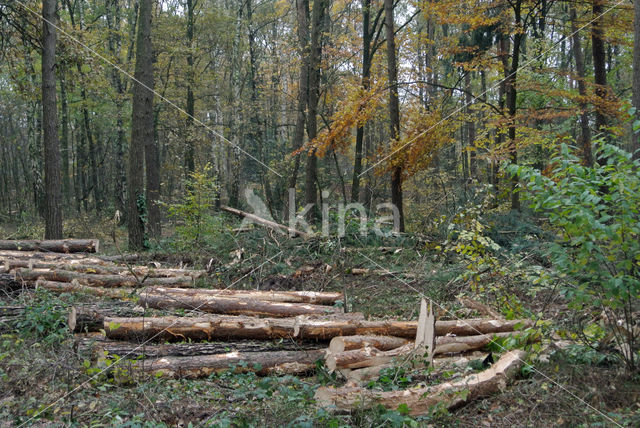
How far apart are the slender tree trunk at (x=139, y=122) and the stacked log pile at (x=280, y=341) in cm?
510

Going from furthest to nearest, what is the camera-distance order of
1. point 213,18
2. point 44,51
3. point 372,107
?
point 213,18 → point 372,107 → point 44,51

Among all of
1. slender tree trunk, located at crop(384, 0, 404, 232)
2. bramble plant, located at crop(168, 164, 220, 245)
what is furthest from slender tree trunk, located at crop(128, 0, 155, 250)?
slender tree trunk, located at crop(384, 0, 404, 232)

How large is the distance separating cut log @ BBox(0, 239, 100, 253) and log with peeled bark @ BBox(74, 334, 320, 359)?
5023mm

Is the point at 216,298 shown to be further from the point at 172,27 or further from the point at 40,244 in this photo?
the point at 172,27

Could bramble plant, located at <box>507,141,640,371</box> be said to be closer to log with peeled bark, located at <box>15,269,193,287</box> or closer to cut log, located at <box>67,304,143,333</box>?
cut log, located at <box>67,304,143,333</box>

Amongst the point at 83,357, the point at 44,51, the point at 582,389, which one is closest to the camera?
the point at 582,389

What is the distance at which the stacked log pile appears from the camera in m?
4.11

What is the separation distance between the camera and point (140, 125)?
12.5 m

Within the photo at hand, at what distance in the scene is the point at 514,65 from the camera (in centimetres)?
1255

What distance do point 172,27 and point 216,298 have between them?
1663 cm

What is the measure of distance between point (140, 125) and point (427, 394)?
36.6 ft

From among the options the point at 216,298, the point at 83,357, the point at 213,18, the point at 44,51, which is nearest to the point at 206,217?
the point at 216,298

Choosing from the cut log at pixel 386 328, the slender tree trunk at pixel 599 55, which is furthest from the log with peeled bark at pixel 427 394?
the slender tree trunk at pixel 599 55

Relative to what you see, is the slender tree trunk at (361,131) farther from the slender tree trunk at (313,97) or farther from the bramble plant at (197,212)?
the bramble plant at (197,212)
